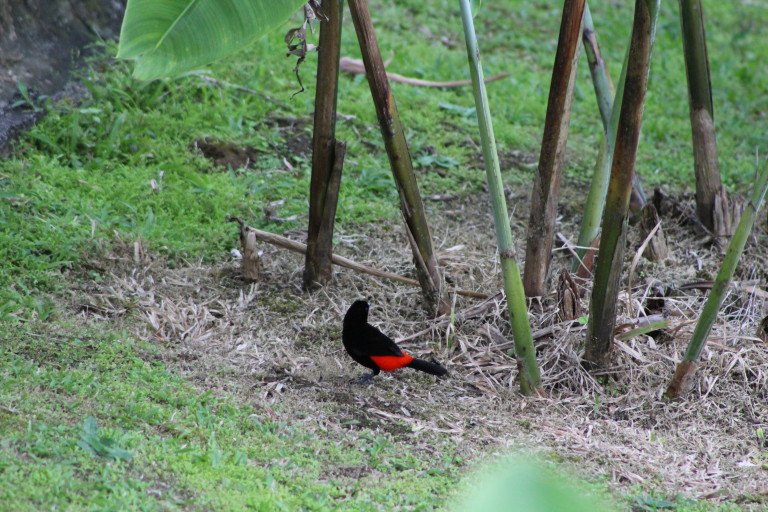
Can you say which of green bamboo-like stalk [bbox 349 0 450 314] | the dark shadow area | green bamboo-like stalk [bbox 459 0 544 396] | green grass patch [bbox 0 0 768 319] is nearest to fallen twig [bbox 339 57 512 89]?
green grass patch [bbox 0 0 768 319]

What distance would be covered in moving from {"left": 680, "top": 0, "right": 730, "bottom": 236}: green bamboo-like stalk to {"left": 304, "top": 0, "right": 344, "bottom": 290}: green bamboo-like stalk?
1935 millimetres

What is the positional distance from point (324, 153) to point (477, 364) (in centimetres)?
126

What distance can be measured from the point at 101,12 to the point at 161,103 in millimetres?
1183

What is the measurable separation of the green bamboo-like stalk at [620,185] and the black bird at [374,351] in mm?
695

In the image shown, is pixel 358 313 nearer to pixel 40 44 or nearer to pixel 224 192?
pixel 224 192

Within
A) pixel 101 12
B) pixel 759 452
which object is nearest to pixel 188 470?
pixel 759 452

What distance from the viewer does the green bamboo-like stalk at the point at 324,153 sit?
3611mm

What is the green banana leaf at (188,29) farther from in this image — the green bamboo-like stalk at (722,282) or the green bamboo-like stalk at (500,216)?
the green bamboo-like stalk at (722,282)

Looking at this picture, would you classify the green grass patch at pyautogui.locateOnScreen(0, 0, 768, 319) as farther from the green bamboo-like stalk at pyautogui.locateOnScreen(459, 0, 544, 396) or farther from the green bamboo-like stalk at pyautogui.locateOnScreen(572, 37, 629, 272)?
the green bamboo-like stalk at pyautogui.locateOnScreen(459, 0, 544, 396)

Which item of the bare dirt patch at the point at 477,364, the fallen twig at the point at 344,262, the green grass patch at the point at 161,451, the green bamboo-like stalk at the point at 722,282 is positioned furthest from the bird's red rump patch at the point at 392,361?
the green bamboo-like stalk at the point at 722,282

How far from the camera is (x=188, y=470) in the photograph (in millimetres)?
2428

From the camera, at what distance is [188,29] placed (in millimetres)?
2602

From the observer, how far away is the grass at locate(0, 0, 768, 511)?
2.43m

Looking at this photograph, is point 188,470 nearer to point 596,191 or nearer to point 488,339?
point 488,339
